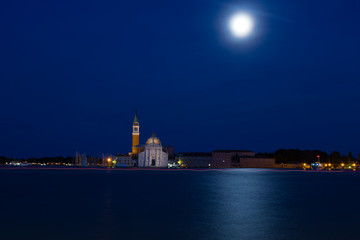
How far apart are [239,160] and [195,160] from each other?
21.2 metres

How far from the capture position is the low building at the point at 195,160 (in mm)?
166500

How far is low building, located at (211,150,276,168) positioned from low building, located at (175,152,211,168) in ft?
17.9

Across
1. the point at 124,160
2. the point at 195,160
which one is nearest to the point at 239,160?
the point at 195,160

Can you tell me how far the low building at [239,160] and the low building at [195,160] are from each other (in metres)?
5.47

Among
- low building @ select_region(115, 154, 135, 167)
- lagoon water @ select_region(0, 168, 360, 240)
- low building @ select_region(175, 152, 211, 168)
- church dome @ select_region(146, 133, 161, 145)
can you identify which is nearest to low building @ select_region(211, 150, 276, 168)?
low building @ select_region(175, 152, 211, 168)

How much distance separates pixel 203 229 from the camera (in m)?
18.6

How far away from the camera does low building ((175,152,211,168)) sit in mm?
166500

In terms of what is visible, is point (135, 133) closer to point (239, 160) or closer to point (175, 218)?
point (239, 160)

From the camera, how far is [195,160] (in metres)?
168

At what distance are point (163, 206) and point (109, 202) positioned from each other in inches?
181

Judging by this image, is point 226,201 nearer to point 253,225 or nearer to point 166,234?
point 253,225

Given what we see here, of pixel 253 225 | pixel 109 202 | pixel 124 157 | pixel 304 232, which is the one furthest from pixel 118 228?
pixel 124 157

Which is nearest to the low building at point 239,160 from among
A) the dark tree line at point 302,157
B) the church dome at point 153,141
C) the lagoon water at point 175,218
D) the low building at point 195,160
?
the low building at point 195,160

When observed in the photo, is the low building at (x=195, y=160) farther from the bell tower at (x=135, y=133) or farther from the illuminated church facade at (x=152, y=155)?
the bell tower at (x=135, y=133)
